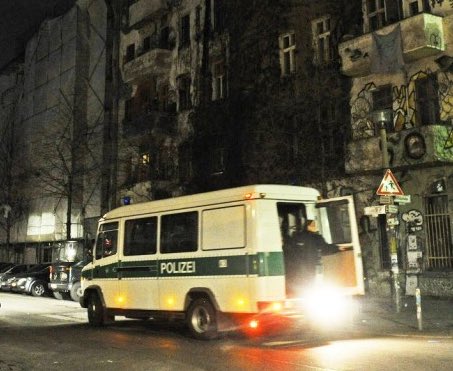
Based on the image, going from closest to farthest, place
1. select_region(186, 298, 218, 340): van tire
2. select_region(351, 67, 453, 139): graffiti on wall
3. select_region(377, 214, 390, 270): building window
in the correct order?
1. select_region(186, 298, 218, 340): van tire
2. select_region(351, 67, 453, 139): graffiti on wall
3. select_region(377, 214, 390, 270): building window

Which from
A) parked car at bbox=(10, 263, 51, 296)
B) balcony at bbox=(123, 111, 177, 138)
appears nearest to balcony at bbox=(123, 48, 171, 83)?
balcony at bbox=(123, 111, 177, 138)

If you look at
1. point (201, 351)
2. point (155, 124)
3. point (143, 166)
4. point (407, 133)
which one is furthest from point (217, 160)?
point (201, 351)

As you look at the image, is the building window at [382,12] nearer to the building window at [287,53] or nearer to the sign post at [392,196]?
the building window at [287,53]

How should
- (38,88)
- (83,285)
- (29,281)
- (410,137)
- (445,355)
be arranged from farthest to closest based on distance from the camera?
(38,88), (29,281), (410,137), (83,285), (445,355)

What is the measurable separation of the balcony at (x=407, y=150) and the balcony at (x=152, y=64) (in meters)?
14.8

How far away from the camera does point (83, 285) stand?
48.2 feet

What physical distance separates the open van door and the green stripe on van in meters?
1.45

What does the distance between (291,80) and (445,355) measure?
15725 millimetres

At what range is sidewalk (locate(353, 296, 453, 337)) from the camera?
11.7 metres

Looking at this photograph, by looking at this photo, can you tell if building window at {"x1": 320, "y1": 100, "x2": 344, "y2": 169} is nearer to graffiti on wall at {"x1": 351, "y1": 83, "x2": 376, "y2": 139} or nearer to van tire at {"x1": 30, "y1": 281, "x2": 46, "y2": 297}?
graffiti on wall at {"x1": 351, "y1": 83, "x2": 376, "y2": 139}

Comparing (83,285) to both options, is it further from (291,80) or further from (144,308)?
(291,80)

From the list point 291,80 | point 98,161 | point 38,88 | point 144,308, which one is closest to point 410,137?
point 291,80

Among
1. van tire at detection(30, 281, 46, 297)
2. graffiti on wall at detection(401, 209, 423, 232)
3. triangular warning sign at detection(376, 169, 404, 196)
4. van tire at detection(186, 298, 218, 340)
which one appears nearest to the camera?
van tire at detection(186, 298, 218, 340)

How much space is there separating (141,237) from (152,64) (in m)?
20.3
